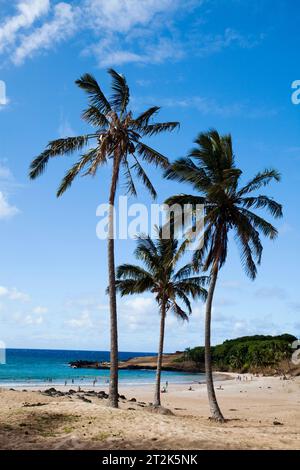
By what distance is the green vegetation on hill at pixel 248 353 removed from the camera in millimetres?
96625

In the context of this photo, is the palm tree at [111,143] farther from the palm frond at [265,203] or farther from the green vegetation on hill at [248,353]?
the green vegetation on hill at [248,353]

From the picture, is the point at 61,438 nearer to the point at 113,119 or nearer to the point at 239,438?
the point at 239,438

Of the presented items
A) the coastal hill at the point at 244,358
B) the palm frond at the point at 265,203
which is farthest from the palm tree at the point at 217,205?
the coastal hill at the point at 244,358

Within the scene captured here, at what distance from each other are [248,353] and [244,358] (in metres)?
3.26

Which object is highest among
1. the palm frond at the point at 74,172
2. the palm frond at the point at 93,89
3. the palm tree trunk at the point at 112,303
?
the palm frond at the point at 93,89

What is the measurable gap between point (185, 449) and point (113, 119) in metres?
13.3

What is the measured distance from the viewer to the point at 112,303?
1912 centimetres

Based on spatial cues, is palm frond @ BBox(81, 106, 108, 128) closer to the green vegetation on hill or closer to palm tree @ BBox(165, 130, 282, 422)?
palm tree @ BBox(165, 130, 282, 422)

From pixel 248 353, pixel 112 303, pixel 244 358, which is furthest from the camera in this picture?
pixel 244 358

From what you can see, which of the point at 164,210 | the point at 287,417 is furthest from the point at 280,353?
the point at 164,210

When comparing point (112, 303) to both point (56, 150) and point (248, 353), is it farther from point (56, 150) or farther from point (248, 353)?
point (248, 353)

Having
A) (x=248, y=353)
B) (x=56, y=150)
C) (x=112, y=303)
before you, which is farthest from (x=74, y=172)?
(x=248, y=353)

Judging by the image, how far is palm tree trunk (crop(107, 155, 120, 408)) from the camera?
1888cm

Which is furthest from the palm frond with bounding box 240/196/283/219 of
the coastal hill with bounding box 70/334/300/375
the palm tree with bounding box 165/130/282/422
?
the coastal hill with bounding box 70/334/300/375
